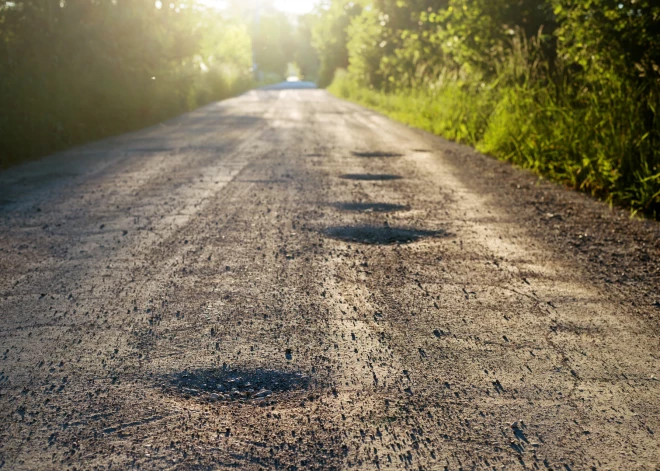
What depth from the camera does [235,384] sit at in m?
2.42

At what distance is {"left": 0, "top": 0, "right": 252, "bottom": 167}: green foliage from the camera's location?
955cm

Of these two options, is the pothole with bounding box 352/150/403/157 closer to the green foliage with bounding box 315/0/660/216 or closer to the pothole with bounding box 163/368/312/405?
the green foliage with bounding box 315/0/660/216

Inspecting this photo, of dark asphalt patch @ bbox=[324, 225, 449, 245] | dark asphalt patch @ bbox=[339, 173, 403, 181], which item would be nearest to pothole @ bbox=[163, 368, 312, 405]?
dark asphalt patch @ bbox=[324, 225, 449, 245]

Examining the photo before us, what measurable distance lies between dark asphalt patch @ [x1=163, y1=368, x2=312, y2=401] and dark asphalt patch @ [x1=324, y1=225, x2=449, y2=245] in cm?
198

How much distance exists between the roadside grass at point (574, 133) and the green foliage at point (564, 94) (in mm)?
13

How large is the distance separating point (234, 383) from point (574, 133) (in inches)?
221

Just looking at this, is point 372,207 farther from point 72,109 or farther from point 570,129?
point 72,109

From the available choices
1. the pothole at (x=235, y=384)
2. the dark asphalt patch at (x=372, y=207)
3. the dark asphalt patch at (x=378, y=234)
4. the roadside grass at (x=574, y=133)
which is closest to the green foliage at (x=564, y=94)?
the roadside grass at (x=574, y=133)

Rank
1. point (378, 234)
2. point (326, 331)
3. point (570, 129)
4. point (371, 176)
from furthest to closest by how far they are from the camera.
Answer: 1. point (570, 129)
2. point (371, 176)
3. point (378, 234)
4. point (326, 331)

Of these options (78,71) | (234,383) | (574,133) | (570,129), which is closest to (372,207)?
(574,133)

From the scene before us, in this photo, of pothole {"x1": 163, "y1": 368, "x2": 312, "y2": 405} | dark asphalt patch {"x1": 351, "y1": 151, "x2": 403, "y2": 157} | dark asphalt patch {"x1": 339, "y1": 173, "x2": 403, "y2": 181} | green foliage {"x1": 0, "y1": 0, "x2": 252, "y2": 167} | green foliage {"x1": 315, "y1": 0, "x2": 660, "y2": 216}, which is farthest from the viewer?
green foliage {"x1": 0, "y1": 0, "x2": 252, "y2": 167}

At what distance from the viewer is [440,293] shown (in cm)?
342

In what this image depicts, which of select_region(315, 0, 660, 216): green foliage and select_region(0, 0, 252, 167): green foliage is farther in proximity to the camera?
select_region(0, 0, 252, 167): green foliage

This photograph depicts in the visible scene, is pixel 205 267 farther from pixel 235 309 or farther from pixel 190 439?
pixel 190 439
